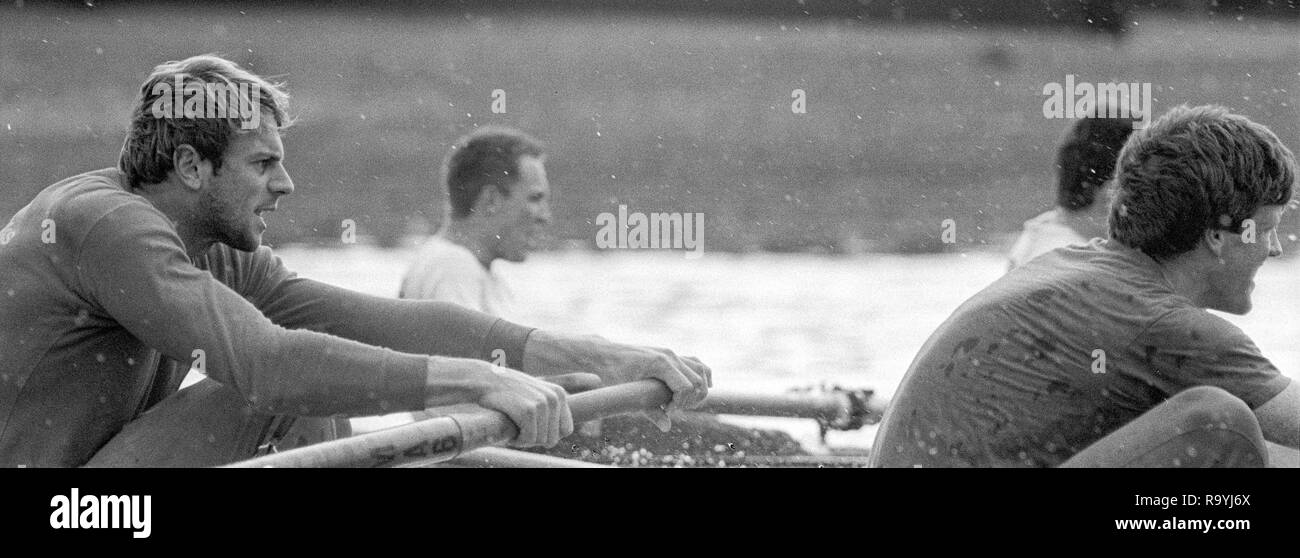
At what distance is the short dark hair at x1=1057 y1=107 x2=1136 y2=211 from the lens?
10.6 ft

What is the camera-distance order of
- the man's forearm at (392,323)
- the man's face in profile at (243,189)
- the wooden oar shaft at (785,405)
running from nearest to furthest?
the man's face in profile at (243,189) < the man's forearm at (392,323) < the wooden oar shaft at (785,405)

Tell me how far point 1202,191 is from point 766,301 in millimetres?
6751

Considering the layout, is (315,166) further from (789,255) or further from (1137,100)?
(1137,100)

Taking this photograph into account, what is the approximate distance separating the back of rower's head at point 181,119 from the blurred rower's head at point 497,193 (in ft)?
4.16

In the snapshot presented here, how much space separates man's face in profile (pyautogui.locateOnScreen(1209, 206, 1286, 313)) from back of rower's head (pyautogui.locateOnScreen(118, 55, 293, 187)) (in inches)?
53.3

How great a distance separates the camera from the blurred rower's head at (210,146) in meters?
2.13

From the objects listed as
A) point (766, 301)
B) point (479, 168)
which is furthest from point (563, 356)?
point (766, 301)

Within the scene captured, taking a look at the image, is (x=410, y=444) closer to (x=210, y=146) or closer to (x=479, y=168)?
(x=210, y=146)

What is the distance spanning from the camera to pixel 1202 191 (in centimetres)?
195

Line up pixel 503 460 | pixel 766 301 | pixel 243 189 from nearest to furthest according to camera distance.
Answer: pixel 243 189
pixel 503 460
pixel 766 301

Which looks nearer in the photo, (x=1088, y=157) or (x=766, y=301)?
(x=1088, y=157)

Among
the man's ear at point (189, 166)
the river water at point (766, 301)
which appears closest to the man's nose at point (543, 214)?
the man's ear at point (189, 166)

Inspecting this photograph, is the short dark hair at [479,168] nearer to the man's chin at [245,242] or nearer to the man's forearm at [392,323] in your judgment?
the man's forearm at [392,323]

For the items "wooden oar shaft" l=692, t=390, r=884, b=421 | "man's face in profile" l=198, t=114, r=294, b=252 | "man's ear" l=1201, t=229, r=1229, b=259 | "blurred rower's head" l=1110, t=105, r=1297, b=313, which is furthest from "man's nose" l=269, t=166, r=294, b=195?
"man's ear" l=1201, t=229, r=1229, b=259
